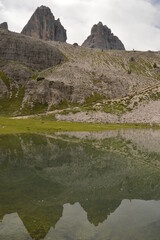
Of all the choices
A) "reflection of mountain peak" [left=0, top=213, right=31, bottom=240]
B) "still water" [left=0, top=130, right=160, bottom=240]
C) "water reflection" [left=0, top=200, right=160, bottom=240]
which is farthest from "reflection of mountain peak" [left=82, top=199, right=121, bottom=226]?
"reflection of mountain peak" [left=0, top=213, right=31, bottom=240]

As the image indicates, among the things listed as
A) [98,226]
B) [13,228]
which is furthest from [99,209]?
[13,228]

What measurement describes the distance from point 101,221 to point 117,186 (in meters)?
14.8

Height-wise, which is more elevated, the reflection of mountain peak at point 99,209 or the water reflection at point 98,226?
the water reflection at point 98,226

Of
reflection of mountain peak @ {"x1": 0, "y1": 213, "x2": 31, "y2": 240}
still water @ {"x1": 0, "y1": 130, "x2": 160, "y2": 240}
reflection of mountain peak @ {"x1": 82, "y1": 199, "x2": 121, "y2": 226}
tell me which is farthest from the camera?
reflection of mountain peak @ {"x1": 82, "y1": 199, "x2": 121, "y2": 226}

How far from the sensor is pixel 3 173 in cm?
5069

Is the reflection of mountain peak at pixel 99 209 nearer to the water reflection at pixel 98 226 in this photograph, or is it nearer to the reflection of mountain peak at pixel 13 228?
the water reflection at pixel 98 226

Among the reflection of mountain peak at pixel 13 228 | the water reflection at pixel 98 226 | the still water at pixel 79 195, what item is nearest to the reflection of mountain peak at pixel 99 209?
the still water at pixel 79 195

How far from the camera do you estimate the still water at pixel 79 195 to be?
1070 inches

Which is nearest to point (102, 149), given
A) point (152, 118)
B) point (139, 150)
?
point (139, 150)

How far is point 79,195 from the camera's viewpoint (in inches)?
1538

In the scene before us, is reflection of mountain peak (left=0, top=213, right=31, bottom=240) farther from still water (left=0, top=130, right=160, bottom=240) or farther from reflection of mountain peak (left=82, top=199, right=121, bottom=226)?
→ reflection of mountain peak (left=82, top=199, right=121, bottom=226)

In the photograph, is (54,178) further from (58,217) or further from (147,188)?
(58,217)

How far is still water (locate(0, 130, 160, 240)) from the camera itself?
89.2 ft

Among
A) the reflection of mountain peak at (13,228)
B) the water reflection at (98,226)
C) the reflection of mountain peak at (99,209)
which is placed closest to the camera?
the reflection of mountain peak at (13,228)
